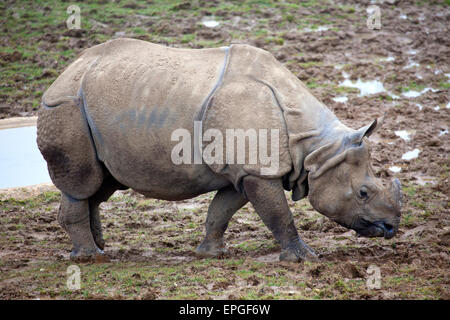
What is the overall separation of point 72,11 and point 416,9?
7350 mm

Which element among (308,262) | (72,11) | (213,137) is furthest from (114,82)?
(72,11)

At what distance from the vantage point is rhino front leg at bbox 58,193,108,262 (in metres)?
8.01

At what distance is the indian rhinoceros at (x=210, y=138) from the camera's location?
24.0ft

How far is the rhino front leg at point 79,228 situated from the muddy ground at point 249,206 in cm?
20

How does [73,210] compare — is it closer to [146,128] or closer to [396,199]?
[146,128]

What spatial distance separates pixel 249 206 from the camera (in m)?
10.0

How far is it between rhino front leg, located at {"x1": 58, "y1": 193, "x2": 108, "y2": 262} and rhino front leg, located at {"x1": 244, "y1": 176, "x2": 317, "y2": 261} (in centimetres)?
175

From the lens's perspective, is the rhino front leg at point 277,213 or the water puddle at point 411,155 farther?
the water puddle at point 411,155

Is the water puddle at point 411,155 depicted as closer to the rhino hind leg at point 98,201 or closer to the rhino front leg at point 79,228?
the rhino hind leg at point 98,201

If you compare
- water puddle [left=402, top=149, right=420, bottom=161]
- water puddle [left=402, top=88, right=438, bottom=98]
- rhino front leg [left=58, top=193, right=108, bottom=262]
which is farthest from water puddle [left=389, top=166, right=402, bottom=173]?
rhino front leg [left=58, top=193, right=108, bottom=262]

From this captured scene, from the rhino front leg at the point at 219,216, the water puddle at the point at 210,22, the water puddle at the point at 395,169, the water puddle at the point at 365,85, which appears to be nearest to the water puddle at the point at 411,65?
the water puddle at the point at 365,85

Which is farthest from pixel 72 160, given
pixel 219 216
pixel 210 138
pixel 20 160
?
pixel 20 160

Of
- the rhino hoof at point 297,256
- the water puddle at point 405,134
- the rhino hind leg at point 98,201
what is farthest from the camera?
the water puddle at point 405,134

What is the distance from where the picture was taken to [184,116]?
7445mm
